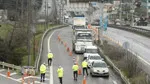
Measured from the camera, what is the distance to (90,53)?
1657 inches

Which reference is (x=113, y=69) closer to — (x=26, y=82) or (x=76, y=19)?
(x=26, y=82)

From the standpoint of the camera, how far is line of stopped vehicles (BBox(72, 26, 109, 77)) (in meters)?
33.2

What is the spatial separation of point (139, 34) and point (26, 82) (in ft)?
168

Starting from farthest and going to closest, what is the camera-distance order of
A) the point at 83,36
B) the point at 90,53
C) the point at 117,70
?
the point at 83,36
the point at 90,53
the point at 117,70

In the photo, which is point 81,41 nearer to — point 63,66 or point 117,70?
point 63,66

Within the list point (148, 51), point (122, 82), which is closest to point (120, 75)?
point (122, 82)

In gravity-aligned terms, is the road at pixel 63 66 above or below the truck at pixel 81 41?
below

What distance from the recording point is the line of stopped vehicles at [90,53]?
109 feet

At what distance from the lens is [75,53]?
48281 mm

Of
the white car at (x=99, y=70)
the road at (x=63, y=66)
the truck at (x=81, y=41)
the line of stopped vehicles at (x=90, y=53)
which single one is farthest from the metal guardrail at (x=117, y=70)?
the truck at (x=81, y=41)

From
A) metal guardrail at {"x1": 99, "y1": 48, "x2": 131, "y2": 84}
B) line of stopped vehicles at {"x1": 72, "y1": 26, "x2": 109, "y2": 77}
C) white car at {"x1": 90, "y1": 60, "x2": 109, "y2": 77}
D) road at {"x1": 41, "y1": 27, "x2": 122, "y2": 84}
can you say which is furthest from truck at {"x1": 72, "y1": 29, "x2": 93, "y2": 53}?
white car at {"x1": 90, "y1": 60, "x2": 109, "y2": 77}

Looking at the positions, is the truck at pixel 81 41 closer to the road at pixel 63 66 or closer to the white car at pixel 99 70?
the road at pixel 63 66

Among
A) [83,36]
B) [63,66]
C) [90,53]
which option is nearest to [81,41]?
[83,36]

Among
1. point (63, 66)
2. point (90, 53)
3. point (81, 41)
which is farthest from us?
point (81, 41)
